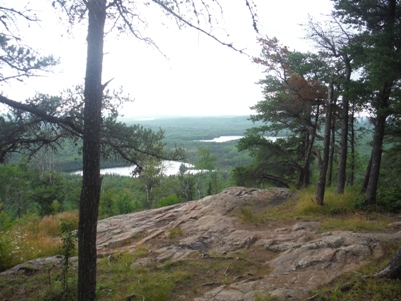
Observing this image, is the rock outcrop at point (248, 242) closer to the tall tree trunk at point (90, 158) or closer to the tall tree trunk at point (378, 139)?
the tall tree trunk at point (90, 158)

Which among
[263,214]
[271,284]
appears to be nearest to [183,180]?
[263,214]

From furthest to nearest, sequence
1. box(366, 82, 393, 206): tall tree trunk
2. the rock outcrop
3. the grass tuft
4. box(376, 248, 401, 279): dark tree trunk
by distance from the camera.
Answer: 1. box(366, 82, 393, 206): tall tree trunk
2. the grass tuft
3. the rock outcrop
4. box(376, 248, 401, 279): dark tree trunk

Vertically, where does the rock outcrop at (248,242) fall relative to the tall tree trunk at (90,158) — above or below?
below

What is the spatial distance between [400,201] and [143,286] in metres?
7.37

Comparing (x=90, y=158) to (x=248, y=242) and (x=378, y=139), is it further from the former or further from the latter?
(x=378, y=139)

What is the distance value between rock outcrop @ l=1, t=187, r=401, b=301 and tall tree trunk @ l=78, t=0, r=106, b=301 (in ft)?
5.47

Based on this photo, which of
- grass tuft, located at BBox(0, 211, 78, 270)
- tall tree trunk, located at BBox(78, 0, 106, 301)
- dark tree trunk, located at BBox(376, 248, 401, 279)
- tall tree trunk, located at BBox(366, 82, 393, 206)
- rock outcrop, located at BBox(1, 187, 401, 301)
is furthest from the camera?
tall tree trunk, located at BBox(366, 82, 393, 206)

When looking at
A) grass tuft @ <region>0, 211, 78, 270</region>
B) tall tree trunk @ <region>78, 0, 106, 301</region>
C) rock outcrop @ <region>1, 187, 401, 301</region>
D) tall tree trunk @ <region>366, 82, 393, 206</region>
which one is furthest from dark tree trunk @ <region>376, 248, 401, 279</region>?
tall tree trunk @ <region>366, 82, 393, 206</region>

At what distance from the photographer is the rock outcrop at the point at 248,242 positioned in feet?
13.7

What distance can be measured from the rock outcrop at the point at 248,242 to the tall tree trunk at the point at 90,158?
167cm

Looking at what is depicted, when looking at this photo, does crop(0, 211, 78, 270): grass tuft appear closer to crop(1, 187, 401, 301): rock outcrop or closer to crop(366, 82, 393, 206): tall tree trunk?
crop(1, 187, 401, 301): rock outcrop

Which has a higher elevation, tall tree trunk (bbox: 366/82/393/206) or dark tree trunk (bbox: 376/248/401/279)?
tall tree trunk (bbox: 366/82/393/206)

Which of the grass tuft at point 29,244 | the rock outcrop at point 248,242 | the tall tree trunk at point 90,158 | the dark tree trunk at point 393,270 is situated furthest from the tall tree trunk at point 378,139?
the grass tuft at point 29,244

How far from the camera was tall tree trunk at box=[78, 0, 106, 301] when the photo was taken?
3369mm
